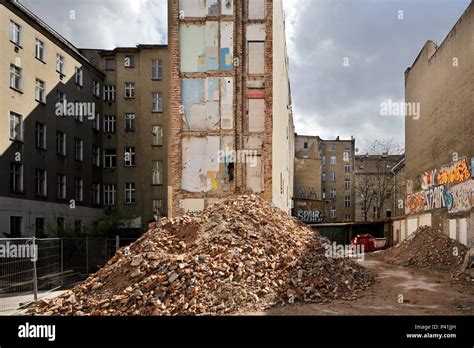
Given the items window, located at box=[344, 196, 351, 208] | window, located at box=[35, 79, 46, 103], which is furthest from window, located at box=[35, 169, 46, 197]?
window, located at box=[344, 196, 351, 208]

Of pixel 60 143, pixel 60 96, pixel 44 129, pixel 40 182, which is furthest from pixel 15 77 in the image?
pixel 40 182

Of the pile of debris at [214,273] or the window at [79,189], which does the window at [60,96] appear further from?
the pile of debris at [214,273]

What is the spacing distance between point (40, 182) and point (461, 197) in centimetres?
2511

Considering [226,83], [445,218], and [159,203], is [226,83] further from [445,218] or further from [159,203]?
[159,203]

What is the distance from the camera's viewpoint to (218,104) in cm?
1852

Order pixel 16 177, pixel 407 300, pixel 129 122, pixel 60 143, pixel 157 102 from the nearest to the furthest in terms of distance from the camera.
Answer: pixel 407 300, pixel 16 177, pixel 60 143, pixel 157 102, pixel 129 122

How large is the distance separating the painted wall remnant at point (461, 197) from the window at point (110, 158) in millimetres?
27898

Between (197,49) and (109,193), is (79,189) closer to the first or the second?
(109,193)

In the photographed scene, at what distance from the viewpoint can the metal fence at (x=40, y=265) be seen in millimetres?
12992

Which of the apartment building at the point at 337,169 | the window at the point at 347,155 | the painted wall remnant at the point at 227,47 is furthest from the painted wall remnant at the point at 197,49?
the window at the point at 347,155

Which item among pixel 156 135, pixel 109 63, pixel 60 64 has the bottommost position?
pixel 156 135

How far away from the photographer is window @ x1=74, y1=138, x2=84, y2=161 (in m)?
34.3
